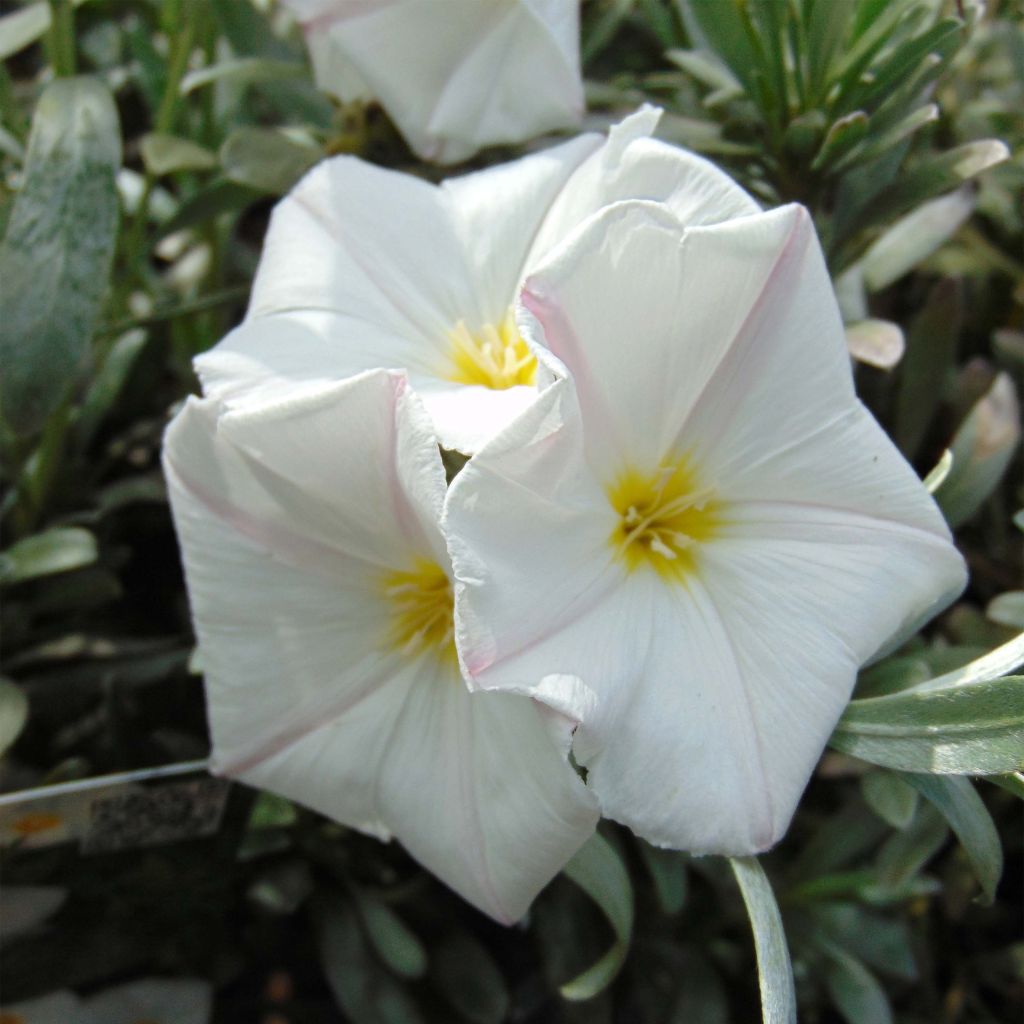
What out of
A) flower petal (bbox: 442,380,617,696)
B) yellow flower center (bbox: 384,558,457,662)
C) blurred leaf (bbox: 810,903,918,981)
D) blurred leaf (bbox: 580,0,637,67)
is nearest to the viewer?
flower petal (bbox: 442,380,617,696)

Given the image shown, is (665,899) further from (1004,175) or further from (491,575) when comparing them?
(1004,175)

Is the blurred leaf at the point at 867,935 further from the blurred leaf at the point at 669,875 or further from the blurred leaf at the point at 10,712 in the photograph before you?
the blurred leaf at the point at 10,712

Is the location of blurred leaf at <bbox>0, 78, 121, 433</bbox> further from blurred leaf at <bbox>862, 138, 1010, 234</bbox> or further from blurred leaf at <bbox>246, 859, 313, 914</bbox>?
blurred leaf at <bbox>862, 138, 1010, 234</bbox>

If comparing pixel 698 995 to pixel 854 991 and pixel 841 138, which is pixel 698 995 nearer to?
pixel 854 991

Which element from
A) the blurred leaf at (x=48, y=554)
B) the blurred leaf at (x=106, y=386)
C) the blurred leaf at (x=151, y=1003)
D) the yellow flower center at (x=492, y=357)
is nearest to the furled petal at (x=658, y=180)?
the yellow flower center at (x=492, y=357)

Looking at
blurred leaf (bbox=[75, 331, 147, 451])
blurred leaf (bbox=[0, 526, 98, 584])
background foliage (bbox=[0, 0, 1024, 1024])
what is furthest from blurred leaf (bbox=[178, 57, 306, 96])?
blurred leaf (bbox=[0, 526, 98, 584])

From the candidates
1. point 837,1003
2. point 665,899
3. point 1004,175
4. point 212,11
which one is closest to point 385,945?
point 665,899
